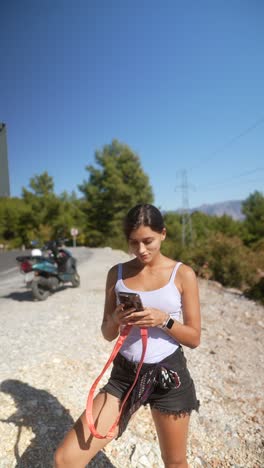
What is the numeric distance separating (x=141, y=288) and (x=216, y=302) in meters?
6.45

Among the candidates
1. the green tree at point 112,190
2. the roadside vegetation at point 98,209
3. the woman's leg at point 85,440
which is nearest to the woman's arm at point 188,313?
the woman's leg at point 85,440

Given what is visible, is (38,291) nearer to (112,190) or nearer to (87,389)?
(87,389)

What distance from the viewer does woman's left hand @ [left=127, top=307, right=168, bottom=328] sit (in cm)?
140

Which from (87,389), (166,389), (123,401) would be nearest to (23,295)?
(87,389)

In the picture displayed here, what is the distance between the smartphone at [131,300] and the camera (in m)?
1.37

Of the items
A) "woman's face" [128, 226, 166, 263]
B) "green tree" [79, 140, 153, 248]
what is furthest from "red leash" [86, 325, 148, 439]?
"green tree" [79, 140, 153, 248]

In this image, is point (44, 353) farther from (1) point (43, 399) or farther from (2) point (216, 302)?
(2) point (216, 302)

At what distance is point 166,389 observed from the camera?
153 centimetres

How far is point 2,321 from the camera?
5.34 m

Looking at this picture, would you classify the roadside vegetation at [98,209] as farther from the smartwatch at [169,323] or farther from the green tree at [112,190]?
the smartwatch at [169,323]

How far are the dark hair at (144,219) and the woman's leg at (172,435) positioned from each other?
92 centimetres

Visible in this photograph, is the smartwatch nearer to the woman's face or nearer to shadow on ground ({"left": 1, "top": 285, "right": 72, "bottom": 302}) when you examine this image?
the woman's face

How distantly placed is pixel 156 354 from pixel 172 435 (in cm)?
39

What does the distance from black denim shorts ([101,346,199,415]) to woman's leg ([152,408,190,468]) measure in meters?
0.03
